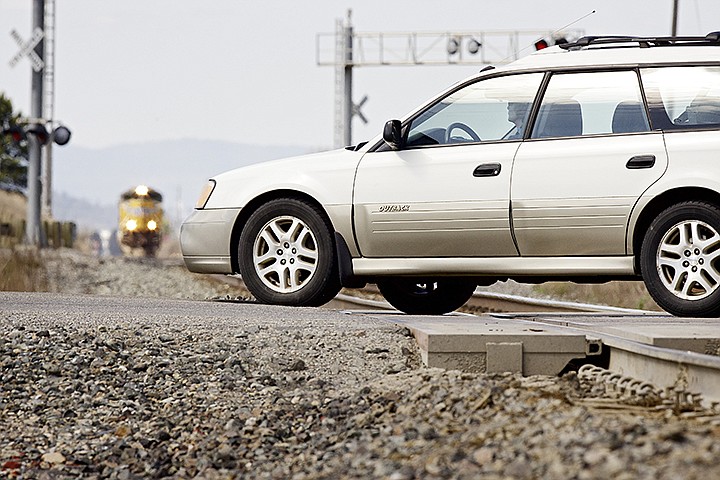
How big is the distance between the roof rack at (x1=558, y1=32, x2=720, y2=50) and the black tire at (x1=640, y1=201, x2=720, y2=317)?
118cm

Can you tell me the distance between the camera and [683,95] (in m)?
8.16

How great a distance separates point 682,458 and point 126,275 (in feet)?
70.4

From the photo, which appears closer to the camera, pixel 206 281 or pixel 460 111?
pixel 460 111

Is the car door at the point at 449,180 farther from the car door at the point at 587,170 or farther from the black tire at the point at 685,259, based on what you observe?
the black tire at the point at 685,259

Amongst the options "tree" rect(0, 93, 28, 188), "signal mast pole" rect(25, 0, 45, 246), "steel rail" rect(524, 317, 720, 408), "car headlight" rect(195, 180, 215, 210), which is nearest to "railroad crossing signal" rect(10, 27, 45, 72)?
"signal mast pole" rect(25, 0, 45, 246)

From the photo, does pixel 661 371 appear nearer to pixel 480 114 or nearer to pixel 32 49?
pixel 480 114

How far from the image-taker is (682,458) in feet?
11.8

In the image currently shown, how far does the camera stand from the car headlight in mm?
9320

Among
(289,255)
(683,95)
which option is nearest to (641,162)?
(683,95)

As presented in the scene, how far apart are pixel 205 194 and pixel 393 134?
1.63m

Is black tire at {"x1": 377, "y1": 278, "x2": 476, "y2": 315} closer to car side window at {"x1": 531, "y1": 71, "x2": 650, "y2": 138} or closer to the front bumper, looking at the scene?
the front bumper

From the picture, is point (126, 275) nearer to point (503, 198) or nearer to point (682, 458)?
point (503, 198)

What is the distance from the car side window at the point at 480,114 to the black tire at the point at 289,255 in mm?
861

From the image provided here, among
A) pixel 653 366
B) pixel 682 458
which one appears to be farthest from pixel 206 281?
pixel 682 458
